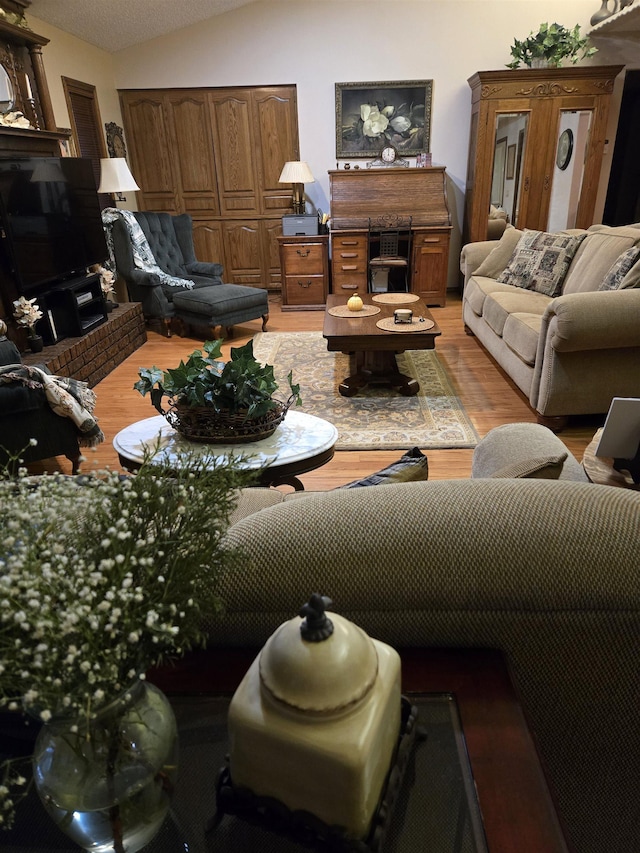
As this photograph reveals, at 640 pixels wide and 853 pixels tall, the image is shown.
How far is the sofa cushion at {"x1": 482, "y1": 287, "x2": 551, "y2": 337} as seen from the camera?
11.4 ft

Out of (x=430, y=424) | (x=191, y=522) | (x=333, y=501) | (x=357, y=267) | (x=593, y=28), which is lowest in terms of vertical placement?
(x=430, y=424)

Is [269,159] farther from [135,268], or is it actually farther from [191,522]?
[191,522]

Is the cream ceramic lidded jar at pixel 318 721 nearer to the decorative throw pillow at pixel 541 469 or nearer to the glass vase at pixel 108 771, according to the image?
the glass vase at pixel 108 771

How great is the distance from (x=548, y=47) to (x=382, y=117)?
5.01 ft

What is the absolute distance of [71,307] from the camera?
380 cm

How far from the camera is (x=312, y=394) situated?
11.7 ft

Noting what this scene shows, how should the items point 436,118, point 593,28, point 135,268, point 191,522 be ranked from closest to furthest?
point 191,522, point 135,268, point 593,28, point 436,118

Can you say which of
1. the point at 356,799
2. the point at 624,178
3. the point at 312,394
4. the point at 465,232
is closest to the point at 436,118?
the point at 465,232

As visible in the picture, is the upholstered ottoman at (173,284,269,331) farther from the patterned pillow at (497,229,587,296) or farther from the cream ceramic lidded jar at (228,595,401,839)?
the cream ceramic lidded jar at (228,595,401,839)

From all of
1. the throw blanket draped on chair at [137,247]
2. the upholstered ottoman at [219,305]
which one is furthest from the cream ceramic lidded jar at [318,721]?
the throw blanket draped on chair at [137,247]

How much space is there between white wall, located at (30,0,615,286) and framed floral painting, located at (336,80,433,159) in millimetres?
80

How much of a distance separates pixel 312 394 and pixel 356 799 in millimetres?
3103

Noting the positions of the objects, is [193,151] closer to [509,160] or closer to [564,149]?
[509,160]

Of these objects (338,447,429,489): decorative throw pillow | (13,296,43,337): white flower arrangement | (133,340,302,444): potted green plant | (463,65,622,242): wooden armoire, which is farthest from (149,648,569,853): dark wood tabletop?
(463,65,622,242): wooden armoire
